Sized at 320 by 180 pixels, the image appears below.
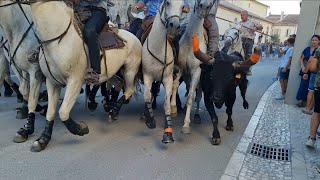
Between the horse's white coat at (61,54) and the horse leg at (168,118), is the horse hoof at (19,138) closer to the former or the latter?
the horse's white coat at (61,54)

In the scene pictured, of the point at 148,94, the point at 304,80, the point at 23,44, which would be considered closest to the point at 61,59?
the point at 23,44

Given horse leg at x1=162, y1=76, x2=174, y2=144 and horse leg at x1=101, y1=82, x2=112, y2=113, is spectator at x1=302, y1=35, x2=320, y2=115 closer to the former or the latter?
horse leg at x1=162, y1=76, x2=174, y2=144

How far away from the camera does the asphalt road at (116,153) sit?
4.11m

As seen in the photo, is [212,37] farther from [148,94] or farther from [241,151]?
[241,151]

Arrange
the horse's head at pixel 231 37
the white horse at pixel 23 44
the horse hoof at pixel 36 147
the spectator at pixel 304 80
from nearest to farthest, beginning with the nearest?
1. the horse hoof at pixel 36 147
2. the white horse at pixel 23 44
3. the spectator at pixel 304 80
4. the horse's head at pixel 231 37

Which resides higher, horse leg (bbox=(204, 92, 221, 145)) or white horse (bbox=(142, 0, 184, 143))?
white horse (bbox=(142, 0, 184, 143))

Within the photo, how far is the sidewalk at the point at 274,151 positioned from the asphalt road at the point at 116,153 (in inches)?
7.8

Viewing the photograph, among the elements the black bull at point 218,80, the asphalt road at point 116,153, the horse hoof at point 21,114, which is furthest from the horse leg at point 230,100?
the horse hoof at point 21,114

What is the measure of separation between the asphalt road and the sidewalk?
0.65 ft

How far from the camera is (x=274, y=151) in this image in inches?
211

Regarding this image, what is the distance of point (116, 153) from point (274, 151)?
2668mm

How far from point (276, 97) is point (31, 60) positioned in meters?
7.80

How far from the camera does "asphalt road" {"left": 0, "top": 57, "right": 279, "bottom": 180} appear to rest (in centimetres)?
411

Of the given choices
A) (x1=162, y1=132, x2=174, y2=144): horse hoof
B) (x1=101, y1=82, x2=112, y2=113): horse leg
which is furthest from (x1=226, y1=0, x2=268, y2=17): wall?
(x1=162, y1=132, x2=174, y2=144): horse hoof
